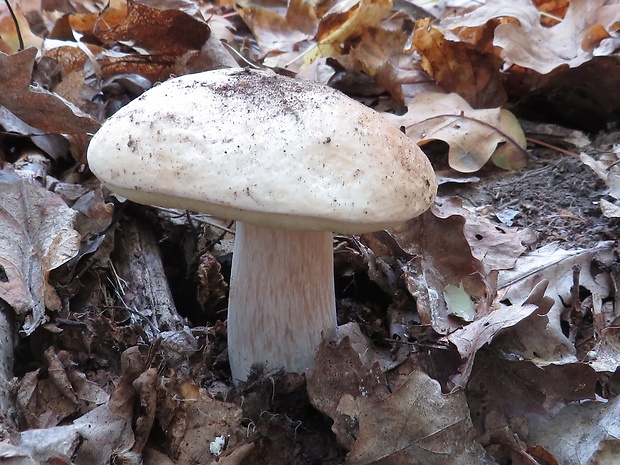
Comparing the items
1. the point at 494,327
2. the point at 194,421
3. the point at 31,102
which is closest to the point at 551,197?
the point at 494,327

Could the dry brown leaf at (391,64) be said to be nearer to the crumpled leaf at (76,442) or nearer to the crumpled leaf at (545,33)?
the crumpled leaf at (545,33)

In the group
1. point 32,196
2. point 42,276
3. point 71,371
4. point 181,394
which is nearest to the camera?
point 181,394

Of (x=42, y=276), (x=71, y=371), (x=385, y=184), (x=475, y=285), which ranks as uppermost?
(x=385, y=184)

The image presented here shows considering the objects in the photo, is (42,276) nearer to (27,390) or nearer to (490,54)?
(27,390)

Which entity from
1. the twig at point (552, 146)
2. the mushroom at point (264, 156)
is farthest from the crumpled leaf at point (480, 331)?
the twig at point (552, 146)

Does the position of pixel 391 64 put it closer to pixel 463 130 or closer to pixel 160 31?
pixel 463 130

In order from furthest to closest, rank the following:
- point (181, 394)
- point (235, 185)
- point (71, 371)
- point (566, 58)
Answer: point (566, 58) < point (71, 371) < point (181, 394) < point (235, 185)

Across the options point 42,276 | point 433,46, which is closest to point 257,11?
point 433,46
